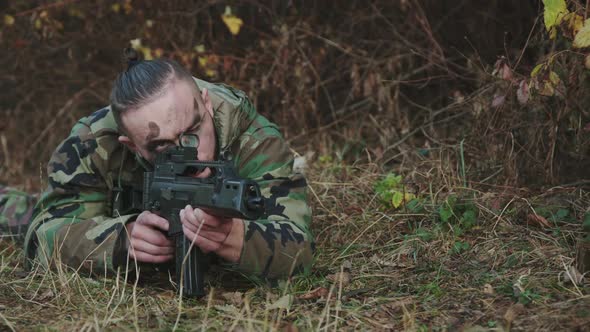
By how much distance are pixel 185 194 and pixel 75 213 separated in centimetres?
77

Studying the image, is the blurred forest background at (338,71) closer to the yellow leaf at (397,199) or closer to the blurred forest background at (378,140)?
the blurred forest background at (378,140)

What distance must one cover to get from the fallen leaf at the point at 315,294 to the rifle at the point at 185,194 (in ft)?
1.19

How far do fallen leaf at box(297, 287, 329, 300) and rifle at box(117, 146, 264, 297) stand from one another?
14.3 inches

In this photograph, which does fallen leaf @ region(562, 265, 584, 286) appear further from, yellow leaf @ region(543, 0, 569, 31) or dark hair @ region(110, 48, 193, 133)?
dark hair @ region(110, 48, 193, 133)

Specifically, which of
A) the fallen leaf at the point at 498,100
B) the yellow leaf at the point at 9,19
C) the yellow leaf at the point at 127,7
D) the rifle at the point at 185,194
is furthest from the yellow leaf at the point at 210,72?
the rifle at the point at 185,194

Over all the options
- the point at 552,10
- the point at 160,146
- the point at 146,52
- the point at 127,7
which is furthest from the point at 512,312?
the point at 127,7

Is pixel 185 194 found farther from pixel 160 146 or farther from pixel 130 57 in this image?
pixel 130 57

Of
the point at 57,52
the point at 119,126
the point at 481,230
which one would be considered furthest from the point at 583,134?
the point at 57,52

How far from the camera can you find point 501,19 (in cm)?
483

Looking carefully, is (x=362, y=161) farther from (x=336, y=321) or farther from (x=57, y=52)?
(x=57, y=52)

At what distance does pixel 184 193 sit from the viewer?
2.68 meters

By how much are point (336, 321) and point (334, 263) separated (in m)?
0.92

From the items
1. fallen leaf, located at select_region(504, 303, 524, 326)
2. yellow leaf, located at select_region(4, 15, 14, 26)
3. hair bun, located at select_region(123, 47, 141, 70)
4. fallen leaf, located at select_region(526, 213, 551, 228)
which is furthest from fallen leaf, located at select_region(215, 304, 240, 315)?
yellow leaf, located at select_region(4, 15, 14, 26)

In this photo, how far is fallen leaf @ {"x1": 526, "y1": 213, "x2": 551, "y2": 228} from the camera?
3.25 meters
